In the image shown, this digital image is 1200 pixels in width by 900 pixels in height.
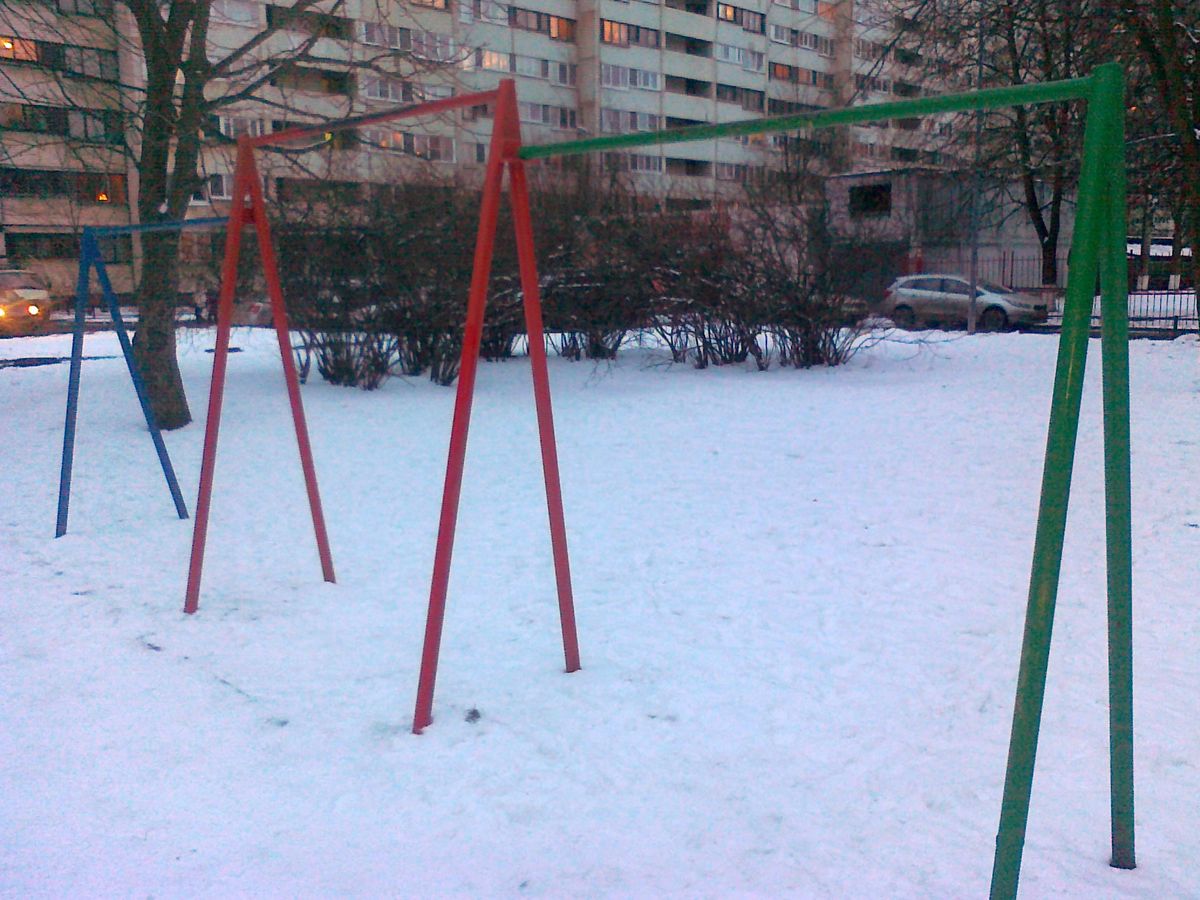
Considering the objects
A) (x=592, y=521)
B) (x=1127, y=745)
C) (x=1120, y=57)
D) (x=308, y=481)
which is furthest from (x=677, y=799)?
(x=1120, y=57)

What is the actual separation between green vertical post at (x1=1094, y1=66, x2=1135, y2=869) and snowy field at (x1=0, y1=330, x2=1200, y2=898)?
19 cm

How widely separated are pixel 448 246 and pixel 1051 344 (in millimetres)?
9859

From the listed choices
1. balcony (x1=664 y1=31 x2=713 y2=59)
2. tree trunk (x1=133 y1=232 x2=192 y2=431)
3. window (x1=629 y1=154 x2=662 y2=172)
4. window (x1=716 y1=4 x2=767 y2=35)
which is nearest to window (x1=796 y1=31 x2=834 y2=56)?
window (x1=716 y1=4 x2=767 y2=35)

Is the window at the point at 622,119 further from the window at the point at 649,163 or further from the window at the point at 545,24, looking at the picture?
the window at the point at 545,24

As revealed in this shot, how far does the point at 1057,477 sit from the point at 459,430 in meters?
1.77

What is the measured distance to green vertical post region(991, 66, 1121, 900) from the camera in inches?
77.7

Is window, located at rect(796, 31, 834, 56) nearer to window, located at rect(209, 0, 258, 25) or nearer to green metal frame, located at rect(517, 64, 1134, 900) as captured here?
window, located at rect(209, 0, 258, 25)

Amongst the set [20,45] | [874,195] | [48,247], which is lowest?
[48,247]

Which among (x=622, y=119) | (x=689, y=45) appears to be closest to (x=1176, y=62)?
(x=622, y=119)

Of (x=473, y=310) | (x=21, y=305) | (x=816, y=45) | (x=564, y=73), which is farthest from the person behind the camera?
(x=816, y=45)

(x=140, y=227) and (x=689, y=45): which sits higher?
(x=689, y=45)

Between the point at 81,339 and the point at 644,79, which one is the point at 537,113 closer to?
the point at 644,79

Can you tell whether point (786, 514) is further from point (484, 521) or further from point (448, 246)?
point (448, 246)

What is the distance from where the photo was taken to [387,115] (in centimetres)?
344
